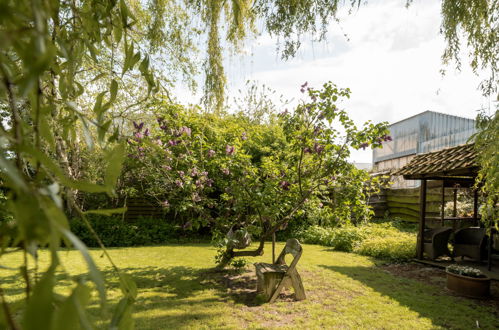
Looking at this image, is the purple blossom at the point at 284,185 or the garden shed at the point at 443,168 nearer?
the purple blossom at the point at 284,185

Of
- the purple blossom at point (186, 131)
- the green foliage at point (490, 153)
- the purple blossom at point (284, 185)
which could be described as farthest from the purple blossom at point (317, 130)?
the green foliage at point (490, 153)

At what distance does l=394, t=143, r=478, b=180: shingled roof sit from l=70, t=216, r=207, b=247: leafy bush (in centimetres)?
587

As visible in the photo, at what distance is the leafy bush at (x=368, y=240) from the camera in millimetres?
7605

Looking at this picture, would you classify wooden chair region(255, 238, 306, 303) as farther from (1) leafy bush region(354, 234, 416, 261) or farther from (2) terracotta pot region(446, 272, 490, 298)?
(1) leafy bush region(354, 234, 416, 261)

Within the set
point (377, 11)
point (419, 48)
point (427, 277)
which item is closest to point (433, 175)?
point (427, 277)

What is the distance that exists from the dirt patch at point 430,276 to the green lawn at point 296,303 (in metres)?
0.14

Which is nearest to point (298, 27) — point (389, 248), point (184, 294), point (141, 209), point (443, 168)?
point (184, 294)

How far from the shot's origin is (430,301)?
4.64 metres

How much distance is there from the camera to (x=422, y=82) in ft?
10.2

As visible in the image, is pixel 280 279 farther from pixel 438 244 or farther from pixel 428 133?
pixel 428 133

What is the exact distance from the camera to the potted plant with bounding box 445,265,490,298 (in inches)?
192

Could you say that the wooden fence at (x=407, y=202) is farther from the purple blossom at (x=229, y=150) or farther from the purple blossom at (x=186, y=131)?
the purple blossom at (x=186, y=131)

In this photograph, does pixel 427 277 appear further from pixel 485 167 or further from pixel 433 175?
pixel 485 167

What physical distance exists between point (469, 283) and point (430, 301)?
0.81m
